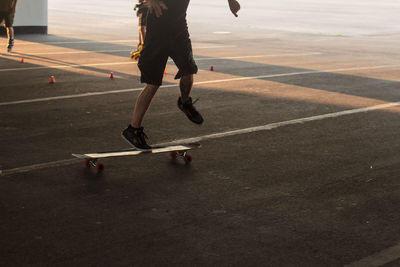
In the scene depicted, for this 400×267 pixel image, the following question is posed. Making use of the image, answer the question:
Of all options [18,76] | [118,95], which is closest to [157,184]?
[118,95]

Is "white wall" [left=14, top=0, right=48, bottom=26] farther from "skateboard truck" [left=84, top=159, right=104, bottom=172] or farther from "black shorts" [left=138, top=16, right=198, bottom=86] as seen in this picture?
"skateboard truck" [left=84, top=159, right=104, bottom=172]

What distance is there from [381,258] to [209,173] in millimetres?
2278

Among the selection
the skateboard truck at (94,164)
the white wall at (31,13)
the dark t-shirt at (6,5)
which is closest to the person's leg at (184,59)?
the skateboard truck at (94,164)

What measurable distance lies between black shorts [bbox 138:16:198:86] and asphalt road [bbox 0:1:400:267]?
851mm

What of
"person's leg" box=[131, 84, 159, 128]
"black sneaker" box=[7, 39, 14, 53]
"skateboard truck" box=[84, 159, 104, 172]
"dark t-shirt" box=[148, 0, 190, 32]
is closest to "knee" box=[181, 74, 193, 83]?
"person's leg" box=[131, 84, 159, 128]

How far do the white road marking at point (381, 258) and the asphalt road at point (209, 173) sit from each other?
0.5 inches

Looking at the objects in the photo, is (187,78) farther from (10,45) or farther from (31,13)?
(31,13)

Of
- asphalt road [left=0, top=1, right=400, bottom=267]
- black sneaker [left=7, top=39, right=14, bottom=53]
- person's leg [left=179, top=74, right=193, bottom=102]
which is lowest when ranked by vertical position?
asphalt road [left=0, top=1, right=400, bottom=267]

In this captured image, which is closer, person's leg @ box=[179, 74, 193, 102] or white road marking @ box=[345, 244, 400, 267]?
white road marking @ box=[345, 244, 400, 267]

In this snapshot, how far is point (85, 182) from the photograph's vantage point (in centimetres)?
612

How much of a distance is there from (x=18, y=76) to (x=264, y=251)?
8754 mm

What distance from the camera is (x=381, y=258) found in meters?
4.60

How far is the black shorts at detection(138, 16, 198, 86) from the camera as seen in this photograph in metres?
6.78

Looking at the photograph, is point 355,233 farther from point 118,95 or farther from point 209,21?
point 209,21
